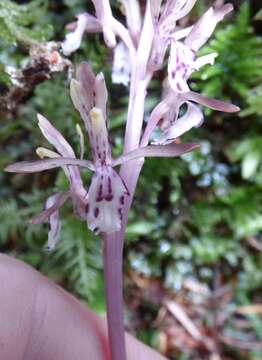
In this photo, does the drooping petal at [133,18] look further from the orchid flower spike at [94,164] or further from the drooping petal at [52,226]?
the drooping petal at [52,226]

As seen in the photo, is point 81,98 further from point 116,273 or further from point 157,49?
point 116,273

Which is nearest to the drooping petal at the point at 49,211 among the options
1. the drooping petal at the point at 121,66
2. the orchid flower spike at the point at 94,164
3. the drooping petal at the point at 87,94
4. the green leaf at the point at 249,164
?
the orchid flower spike at the point at 94,164

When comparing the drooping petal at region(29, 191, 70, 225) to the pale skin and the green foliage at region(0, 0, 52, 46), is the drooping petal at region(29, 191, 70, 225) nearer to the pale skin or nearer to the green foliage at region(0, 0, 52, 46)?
the pale skin

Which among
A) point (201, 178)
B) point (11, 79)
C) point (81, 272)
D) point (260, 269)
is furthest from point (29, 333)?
point (260, 269)

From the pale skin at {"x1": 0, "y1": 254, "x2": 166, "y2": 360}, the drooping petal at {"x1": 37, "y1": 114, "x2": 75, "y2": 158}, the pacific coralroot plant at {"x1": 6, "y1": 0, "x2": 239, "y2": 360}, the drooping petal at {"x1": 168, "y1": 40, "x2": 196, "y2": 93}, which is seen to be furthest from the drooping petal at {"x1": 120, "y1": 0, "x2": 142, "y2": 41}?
the pale skin at {"x1": 0, "y1": 254, "x2": 166, "y2": 360}

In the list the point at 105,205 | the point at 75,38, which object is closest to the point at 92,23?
the point at 75,38

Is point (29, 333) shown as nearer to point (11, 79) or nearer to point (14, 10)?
point (11, 79)
